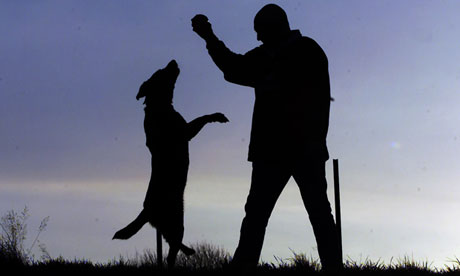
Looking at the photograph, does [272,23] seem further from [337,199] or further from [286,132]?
[337,199]

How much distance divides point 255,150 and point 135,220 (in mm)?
2009

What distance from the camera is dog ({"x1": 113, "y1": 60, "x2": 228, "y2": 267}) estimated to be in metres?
6.62

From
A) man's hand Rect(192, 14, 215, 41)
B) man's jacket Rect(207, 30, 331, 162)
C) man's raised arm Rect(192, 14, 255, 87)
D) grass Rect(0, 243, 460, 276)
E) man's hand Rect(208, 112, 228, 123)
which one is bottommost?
grass Rect(0, 243, 460, 276)

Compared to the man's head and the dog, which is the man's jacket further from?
the dog

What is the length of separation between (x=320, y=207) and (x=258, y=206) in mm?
546

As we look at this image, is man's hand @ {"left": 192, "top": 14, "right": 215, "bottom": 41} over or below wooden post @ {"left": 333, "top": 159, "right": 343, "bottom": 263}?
over

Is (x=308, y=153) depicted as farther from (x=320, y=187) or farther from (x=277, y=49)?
(x=277, y=49)

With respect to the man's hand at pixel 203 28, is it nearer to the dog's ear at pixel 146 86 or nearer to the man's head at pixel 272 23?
the man's head at pixel 272 23

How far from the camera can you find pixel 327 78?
17.2 ft

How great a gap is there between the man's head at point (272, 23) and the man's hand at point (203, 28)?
1.42ft

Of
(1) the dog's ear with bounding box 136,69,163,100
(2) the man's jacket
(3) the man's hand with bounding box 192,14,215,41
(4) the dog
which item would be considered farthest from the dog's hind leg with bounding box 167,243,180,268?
(3) the man's hand with bounding box 192,14,215,41

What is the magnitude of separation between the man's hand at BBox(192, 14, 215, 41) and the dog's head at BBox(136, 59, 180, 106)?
1339mm

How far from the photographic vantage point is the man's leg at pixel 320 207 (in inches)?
200

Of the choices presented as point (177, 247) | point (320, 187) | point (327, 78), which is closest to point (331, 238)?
point (320, 187)
